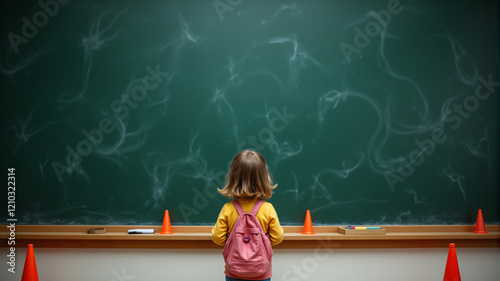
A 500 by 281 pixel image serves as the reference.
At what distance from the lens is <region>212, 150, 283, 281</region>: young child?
218cm

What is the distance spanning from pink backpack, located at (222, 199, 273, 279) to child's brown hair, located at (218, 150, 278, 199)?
10cm

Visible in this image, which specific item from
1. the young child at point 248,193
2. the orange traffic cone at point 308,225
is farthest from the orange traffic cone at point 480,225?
the young child at point 248,193

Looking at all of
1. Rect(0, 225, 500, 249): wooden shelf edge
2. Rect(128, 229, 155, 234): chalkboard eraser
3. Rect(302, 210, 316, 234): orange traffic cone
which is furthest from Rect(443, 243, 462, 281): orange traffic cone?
Rect(128, 229, 155, 234): chalkboard eraser

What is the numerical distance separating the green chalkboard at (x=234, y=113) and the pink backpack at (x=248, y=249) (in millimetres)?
945

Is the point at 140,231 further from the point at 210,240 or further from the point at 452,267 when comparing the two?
the point at 452,267

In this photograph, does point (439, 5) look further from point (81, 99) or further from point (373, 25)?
point (81, 99)

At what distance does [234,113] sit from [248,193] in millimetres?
1068

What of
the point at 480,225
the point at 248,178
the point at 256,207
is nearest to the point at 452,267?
the point at 480,225

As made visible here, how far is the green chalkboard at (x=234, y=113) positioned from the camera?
3086 millimetres

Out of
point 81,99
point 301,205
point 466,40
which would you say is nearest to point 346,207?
point 301,205

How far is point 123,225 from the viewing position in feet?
10.0

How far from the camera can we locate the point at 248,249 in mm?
2123

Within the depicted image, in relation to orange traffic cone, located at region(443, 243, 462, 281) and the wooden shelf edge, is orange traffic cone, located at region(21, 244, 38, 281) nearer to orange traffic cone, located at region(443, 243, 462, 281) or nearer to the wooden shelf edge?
the wooden shelf edge

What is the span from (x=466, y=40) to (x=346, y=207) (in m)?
1.64
